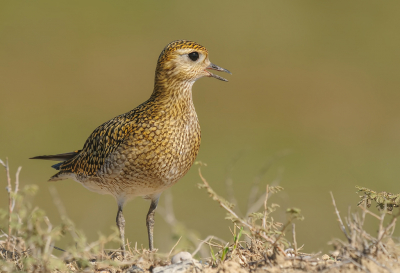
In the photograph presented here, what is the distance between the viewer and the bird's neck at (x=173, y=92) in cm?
602

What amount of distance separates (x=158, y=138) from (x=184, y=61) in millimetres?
887

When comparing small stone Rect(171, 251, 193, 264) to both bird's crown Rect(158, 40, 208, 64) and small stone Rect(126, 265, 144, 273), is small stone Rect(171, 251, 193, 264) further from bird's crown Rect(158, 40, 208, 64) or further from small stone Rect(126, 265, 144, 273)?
bird's crown Rect(158, 40, 208, 64)

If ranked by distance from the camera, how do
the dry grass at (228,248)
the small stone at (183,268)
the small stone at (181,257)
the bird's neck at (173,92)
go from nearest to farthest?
1. the dry grass at (228,248)
2. the small stone at (183,268)
3. the small stone at (181,257)
4. the bird's neck at (173,92)

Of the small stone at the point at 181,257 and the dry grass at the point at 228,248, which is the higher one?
the dry grass at the point at 228,248

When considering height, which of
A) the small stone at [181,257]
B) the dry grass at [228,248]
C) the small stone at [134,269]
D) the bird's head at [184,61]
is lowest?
the small stone at [134,269]

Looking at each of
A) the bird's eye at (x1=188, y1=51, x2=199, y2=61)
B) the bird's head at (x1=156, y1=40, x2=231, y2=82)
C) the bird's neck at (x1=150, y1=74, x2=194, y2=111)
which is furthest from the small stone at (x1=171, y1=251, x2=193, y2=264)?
the bird's eye at (x1=188, y1=51, x2=199, y2=61)

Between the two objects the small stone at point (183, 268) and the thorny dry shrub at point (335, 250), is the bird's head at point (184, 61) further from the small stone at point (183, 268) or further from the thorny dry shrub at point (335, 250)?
the small stone at point (183, 268)

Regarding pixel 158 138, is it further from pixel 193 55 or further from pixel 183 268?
pixel 183 268

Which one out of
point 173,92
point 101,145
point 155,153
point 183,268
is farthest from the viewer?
point 101,145

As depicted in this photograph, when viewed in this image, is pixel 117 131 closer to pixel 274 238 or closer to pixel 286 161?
pixel 274 238

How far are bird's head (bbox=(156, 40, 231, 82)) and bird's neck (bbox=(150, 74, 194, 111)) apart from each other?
0.10 feet

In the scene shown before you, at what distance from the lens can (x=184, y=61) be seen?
6.09 meters

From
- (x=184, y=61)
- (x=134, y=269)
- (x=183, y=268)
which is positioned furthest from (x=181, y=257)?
(x=184, y=61)

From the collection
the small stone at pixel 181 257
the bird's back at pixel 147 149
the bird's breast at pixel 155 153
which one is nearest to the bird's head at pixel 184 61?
the bird's back at pixel 147 149
